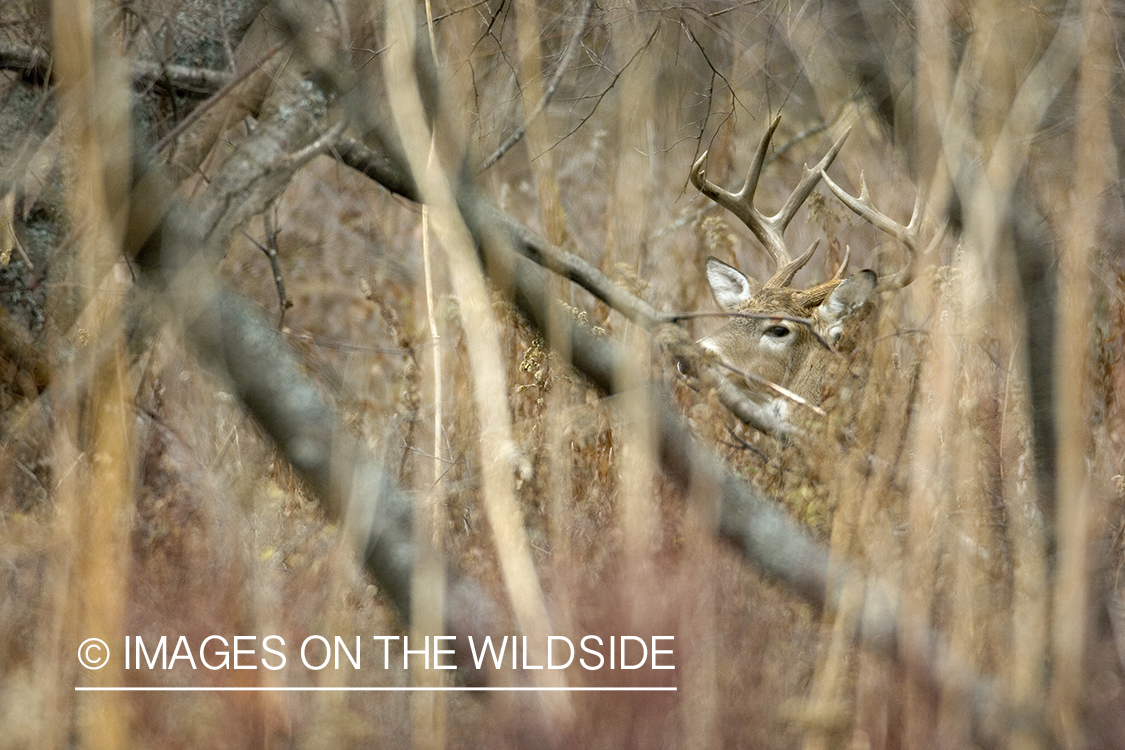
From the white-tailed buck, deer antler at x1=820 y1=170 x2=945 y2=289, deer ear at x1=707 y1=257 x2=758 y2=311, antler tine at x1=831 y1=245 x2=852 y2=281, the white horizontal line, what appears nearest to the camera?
the white horizontal line

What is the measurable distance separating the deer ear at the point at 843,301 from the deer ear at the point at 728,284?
1.73 feet

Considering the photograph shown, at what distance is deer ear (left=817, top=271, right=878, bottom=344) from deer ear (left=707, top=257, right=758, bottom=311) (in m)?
0.53

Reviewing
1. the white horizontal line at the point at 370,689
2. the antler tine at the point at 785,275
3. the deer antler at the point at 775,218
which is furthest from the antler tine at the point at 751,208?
the white horizontal line at the point at 370,689

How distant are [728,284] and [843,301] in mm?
719

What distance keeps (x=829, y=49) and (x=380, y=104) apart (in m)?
1.86

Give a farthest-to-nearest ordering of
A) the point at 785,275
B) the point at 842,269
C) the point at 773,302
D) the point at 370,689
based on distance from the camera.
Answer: the point at 785,275 → the point at 773,302 → the point at 842,269 → the point at 370,689

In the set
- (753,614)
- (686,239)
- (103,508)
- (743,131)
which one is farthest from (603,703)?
(743,131)

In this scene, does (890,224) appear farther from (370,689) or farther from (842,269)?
(370,689)

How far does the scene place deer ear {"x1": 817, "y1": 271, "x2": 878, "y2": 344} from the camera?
3.86m

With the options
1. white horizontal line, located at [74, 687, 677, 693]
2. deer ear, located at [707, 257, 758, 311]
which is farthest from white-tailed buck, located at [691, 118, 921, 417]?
white horizontal line, located at [74, 687, 677, 693]

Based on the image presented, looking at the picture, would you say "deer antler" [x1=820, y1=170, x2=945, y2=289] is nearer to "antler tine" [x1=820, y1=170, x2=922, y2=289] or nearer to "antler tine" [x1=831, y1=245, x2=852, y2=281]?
"antler tine" [x1=820, y1=170, x2=922, y2=289]

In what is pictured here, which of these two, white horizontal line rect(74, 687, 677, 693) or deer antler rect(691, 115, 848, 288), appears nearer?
white horizontal line rect(74, 687, 677, 693)

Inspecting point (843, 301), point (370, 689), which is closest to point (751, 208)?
point (843, 301)

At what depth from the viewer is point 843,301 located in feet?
13.2
